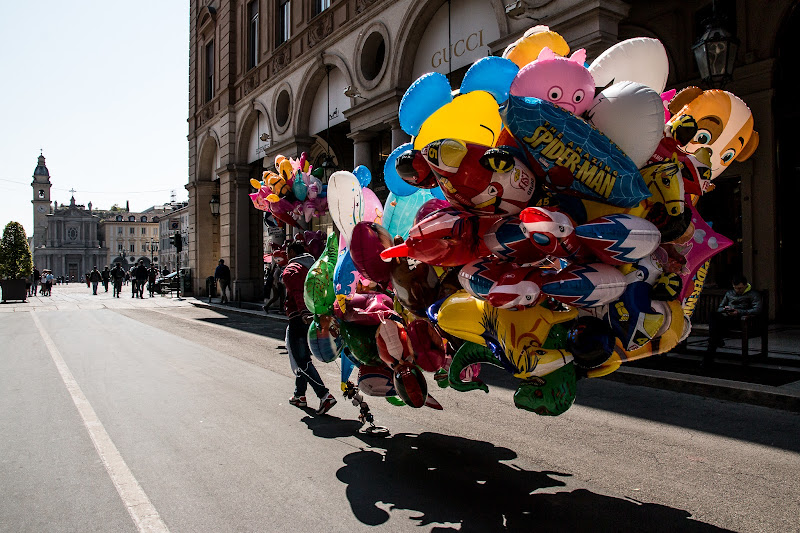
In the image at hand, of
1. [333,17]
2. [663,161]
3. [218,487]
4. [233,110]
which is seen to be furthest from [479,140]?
[233,110]

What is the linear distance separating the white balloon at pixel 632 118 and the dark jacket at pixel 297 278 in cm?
366

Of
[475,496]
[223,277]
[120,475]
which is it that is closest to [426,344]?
[475,496]

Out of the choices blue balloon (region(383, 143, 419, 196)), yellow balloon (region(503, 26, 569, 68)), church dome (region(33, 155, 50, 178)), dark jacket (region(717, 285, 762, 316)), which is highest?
church dome (region(33, 155, 50, 178))

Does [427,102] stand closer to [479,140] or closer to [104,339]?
[479,140]

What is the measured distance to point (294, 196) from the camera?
6.21 metres

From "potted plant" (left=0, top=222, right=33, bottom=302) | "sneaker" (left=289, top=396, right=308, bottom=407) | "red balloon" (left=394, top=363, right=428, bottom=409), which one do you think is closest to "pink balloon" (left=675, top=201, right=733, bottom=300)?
"red balloon" (left=394, top=363, right=428, bottom=409)

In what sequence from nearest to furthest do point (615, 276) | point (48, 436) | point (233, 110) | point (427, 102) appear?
point (615, 276) < point (427, 102) < point (48, 436) < point (233, 110)

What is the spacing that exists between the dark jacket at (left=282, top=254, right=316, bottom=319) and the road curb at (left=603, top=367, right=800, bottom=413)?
14.9 ft

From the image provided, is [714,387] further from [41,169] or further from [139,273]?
[41,169]

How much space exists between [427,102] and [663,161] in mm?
1308

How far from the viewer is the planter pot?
2959 centimetres

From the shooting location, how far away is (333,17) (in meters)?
17.7

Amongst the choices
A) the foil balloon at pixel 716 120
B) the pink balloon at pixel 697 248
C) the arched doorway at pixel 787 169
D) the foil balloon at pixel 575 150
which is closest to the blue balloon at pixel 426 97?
the foil balloon at pixel 575 150

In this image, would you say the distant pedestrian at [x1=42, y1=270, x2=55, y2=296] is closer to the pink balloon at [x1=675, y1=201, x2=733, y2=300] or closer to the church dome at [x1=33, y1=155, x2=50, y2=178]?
the pink balloon at [x1=675, y1=201, x2=733, y2=300]
